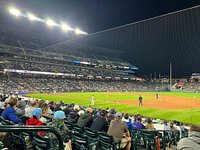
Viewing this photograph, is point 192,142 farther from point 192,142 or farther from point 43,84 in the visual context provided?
point 43,84

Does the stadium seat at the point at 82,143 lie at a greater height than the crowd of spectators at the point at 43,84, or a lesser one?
lesser

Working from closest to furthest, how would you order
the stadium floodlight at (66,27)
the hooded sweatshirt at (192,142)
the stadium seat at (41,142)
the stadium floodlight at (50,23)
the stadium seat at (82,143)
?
the hooded sweatshirt at (192,142) → the stadium seat at (41,142) → the stadium seat at (82,143) → the stadium floodlight at (50,23) → the stadium floodlight at (66,27)

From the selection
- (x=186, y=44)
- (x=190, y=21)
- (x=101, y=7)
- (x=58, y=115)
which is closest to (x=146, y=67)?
(x=186, y=44)

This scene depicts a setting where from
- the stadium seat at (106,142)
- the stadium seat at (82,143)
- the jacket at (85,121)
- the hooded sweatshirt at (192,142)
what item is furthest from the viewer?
the jacket at (85,121)

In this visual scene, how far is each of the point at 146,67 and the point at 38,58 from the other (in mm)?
50303

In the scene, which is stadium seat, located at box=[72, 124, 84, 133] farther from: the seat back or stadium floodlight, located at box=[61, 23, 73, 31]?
stadium floodlight, located at box=[61, 23, 73, 31]

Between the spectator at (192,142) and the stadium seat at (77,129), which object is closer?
the spectator at (192,142)

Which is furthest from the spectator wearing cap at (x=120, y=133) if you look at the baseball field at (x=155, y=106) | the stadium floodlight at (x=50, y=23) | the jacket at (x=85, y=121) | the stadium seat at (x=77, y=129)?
the stadium floodlight at (x=50, y=23)

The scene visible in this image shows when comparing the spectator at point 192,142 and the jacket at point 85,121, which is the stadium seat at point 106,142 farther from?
the spectator at point 192,142

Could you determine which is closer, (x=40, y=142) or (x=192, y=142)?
(x=192, y=142)

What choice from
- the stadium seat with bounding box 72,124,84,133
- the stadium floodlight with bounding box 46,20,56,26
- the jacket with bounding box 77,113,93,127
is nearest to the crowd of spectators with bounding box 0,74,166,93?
the stadium floodlight with bounding box 46,20,56,26

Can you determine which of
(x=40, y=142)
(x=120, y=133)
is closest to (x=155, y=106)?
(x=120, y=133)

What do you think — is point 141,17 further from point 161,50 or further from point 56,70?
point 56,70

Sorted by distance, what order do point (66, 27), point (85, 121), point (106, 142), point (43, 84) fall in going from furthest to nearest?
point (66, 27)
point (43, 84)
point (85, 121)
point (106, 142)
